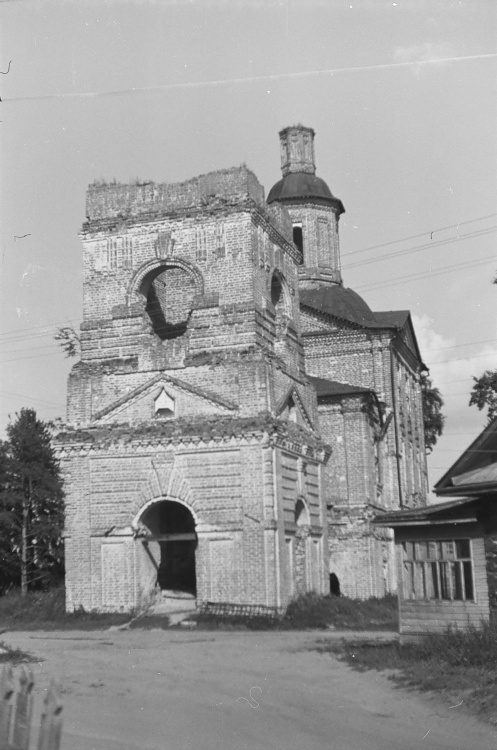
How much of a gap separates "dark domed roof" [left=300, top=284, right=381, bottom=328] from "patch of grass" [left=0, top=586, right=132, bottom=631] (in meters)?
14.2

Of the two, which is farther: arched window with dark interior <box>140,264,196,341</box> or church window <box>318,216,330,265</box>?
church window <box>318,216,330,265</box>

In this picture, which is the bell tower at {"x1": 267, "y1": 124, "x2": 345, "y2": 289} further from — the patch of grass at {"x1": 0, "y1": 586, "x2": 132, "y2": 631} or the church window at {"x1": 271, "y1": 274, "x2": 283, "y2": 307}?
the patch of grass at {"x1": 0, "y1": 586, "x2": 132, "y2": 631}

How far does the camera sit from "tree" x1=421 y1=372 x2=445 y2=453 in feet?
136

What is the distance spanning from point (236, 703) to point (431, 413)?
31145 millimetres

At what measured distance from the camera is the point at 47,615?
22.2 meters

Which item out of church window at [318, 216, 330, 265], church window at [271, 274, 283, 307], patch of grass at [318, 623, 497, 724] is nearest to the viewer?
patch of grass at [318, 623, 497, 724]

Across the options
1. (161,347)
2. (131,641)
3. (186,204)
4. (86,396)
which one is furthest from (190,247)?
(131,641)

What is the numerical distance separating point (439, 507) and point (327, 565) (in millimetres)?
9971

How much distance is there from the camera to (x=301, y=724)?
1044 cm

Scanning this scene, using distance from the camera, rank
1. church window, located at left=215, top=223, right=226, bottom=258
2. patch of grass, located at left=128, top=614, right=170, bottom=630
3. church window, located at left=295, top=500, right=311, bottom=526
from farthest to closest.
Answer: church window, located at left=295, top=500, right=311, bottom=526 < church window, located at left=215, top=223, right=226, bottom=258 < patch of grass, located at left=128, top=614, right=170, bottom=630

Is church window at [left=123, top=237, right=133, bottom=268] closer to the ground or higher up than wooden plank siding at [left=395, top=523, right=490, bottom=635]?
higher up

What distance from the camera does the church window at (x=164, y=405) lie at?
22156 mm

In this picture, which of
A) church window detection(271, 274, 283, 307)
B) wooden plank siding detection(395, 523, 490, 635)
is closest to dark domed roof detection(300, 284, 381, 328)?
church window detection(271, 274, 283, 307)

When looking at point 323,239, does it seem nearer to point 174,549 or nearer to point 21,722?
point 174,549
